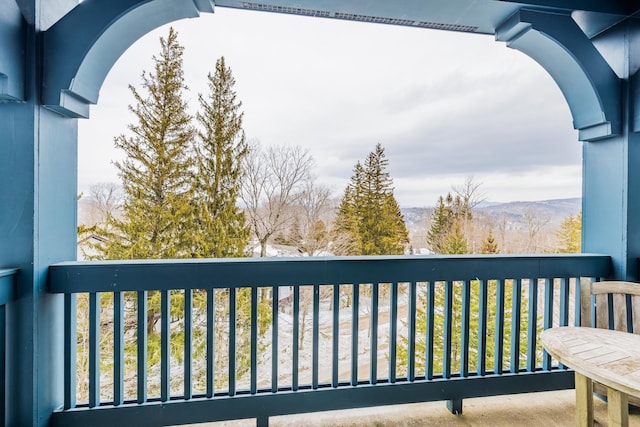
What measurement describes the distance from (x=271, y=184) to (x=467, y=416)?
278 centimetres

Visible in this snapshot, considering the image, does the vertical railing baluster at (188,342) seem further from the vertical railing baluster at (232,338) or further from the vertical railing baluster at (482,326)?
the vertical railing baluster at (482,326)

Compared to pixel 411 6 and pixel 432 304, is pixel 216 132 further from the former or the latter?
pixel 432 304

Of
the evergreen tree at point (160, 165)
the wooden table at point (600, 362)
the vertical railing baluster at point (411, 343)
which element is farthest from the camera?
the evergreen tree at point (160, 165)

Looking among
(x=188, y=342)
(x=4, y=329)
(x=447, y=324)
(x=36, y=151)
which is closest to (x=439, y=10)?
(x=447, y=324)

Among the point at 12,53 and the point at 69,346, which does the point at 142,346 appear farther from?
the point at 12,53

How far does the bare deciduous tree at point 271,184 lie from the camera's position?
3656 mm

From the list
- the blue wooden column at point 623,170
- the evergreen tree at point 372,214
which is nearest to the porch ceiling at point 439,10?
the blue wooden column at point 623,170

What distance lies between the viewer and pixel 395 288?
2.05 meters

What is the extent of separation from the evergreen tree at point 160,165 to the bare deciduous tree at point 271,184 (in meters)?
1.06

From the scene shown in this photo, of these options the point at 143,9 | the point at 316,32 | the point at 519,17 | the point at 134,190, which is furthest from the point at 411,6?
the point at 134,190

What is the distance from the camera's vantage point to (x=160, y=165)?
4242mm

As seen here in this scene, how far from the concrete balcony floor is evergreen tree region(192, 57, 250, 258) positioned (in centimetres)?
218

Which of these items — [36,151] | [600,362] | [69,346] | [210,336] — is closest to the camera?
[600,362]

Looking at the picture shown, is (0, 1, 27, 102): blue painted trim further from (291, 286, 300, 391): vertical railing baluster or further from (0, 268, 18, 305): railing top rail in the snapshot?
(291, 286, 300, 391): vertical railing baluster
